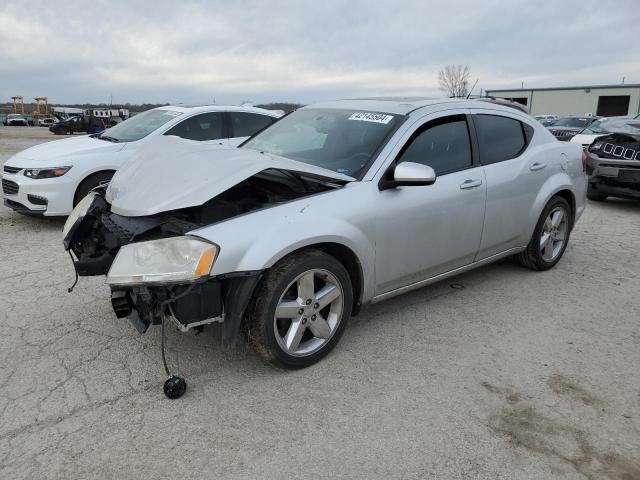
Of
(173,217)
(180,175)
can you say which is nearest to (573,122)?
(180,175)

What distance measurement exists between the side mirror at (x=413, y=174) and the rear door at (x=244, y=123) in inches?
174

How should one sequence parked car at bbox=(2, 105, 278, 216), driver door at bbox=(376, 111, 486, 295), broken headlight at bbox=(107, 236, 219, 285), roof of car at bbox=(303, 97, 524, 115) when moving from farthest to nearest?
parked car at bbox=(2, 105, 278, 216)
roof of car at bbox=(303, 97, 524, 115)
driver door at bbox=(376, 111, 486, 295)
broken headlight at bbox=(107, 236, 219, 285)

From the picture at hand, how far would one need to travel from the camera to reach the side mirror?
330 centimetres

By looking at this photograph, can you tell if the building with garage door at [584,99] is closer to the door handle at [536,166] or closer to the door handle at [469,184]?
the door handle at [536,166]

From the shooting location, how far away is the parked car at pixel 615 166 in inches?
313

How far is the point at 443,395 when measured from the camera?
2979 mm

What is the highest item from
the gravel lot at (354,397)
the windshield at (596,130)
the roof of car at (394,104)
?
the roof of car at (394,104)

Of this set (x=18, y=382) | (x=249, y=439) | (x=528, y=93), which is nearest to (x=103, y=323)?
(x=18, y=382)

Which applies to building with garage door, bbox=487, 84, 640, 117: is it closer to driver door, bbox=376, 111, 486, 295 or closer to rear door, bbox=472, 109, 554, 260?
rear door, bbox=472, 109, 554, 260

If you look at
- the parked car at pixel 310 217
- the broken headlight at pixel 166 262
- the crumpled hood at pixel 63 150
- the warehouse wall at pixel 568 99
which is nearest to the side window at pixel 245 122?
the crumpled hood at pixel 63 150

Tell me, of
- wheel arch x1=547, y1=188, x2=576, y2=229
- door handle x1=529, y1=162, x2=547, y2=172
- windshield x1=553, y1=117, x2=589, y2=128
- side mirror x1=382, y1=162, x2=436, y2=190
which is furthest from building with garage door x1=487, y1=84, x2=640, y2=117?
side mirror x1=382, y1=162, x2=436, y2=190

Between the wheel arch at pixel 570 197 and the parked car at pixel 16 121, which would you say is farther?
the parked car at pixel 16 121

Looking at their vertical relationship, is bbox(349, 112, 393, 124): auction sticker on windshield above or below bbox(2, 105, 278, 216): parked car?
above

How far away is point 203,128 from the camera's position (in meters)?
7.30
